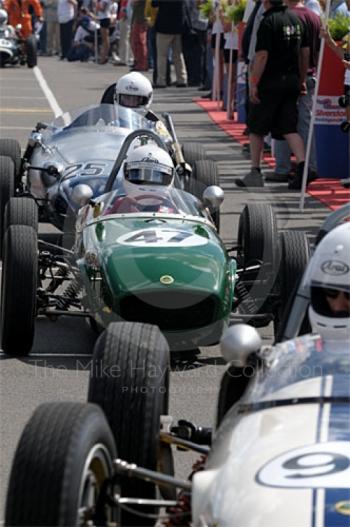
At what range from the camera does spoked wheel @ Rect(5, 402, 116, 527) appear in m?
4.90

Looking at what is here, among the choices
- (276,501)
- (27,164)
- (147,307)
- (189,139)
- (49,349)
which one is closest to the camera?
(276,501)

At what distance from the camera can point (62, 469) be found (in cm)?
494

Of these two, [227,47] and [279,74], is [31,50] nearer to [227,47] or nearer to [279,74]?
[227,47]

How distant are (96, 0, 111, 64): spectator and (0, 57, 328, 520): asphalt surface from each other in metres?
8.05

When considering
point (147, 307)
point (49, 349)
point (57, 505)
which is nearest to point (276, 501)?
point (57, 505)

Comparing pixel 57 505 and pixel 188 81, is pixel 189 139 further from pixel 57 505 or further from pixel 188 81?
pixel 57 505

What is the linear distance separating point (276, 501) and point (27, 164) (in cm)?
865

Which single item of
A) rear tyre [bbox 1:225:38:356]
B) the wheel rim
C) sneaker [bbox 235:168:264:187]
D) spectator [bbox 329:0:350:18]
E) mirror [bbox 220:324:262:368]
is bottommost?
sneaker [bbox 235:168:264:187]

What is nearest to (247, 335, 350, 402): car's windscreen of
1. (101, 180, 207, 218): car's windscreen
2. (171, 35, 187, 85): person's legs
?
(101, 180, 207, 218): car's windscreen

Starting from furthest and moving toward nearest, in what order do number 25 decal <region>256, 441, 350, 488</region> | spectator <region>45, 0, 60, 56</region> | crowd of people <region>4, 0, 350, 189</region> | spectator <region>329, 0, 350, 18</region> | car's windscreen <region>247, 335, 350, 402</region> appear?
spectator <region>45, 0, 60, 56</region>
spectator <region>329, 0, 350, 18</region>
crowd of people <region>4, 0, 350, 189</region>
car's windscreen <region>247, 335, 350, 402</region>
number 25 decal <region>256, 441, 350, 488</region>

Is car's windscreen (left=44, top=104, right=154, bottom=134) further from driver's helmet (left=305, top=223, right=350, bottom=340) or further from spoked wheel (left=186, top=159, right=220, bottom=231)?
driver's helmet (left=305, top=223, right=350, bottom=340)

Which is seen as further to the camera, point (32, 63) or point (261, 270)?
point (32, 63)

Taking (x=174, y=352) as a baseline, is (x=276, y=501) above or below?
above

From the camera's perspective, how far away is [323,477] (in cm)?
482
